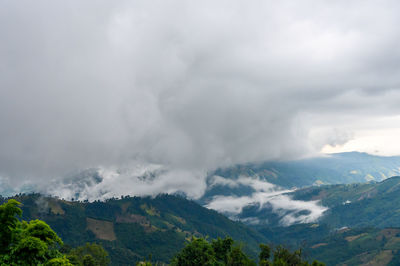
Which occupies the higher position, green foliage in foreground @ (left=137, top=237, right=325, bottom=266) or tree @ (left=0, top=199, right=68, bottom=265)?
tree @ (left=0, top=199, right=68, bottom=265)

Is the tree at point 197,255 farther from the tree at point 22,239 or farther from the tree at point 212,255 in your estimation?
the tree at point 22,239

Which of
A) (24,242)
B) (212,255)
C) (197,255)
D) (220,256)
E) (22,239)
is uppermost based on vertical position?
(22,239)

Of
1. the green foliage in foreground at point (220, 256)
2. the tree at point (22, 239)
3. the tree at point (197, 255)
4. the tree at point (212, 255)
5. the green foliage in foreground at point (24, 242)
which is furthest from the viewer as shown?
the tree at point (212, 255)

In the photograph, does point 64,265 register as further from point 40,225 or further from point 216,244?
point 216,244

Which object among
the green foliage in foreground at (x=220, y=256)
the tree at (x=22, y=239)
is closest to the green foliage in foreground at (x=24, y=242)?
the tree at (x=22, y=239)

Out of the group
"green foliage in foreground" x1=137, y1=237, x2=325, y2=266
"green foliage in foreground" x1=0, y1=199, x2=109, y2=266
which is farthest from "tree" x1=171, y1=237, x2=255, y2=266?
"green foliage in foreground" x1=0, y1=199, x2=109, y2=266

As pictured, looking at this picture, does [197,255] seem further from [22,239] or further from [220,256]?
[22,239]

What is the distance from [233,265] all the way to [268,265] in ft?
81.5

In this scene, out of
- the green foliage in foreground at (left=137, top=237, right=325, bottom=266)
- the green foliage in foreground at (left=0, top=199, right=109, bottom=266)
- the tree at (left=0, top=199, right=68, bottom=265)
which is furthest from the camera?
the green foliage in foreground at (left=137, top=237, right=325, bottom=266)

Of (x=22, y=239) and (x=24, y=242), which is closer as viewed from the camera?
(x=24, y=242)

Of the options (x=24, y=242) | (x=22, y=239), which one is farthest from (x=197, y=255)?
(x=24, y=242)

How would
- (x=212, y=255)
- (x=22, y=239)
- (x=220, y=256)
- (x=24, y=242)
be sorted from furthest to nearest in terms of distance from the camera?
(x=220, y=256) → (x=212, y=255) → (x=22, y=239) → (x=24, y=242)

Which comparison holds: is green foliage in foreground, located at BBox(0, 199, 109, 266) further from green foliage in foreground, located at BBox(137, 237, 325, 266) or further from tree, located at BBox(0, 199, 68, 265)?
green foliage in foreground, located at BBox(137, 237, 325, 266)

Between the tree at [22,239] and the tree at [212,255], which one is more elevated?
the tree at [22,239]
